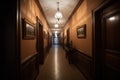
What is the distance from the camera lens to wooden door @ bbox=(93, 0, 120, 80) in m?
2.39

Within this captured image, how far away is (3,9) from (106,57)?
101 inches

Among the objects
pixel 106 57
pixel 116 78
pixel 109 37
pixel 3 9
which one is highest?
pixel 3 9

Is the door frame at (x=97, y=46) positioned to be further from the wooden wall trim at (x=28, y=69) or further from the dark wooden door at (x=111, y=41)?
the wooden wall trim at (x=28, y=69)

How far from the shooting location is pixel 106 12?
9.28 ft

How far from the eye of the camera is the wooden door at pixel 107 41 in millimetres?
2395

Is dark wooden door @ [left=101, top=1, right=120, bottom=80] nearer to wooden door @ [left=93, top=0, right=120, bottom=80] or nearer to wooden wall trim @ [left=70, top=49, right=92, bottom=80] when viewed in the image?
wooden door @ [left=93, top=0, right=120, bottom=80]

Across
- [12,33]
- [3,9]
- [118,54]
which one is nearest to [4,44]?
[12,33]

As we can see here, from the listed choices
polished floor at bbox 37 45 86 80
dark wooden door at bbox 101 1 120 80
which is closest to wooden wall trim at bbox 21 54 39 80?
polished floor at bbox 37 45 86 80

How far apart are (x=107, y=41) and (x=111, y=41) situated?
19cm

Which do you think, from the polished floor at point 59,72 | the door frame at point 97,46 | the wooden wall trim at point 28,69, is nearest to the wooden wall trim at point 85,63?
the polished floor at point 59,72

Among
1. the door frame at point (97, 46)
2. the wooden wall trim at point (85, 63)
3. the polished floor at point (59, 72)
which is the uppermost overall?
the door frame at point (97, 46)

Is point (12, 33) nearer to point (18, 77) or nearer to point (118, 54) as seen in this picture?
point (18, 77)

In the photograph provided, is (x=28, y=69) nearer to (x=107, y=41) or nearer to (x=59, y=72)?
(x=59, y=72)

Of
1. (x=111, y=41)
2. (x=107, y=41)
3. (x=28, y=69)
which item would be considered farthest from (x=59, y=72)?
(x=111, y=41)
